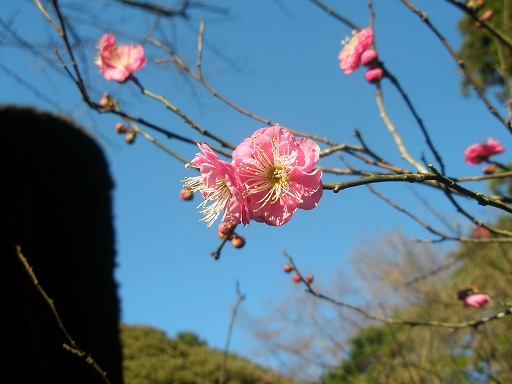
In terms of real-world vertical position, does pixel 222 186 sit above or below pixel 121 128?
below

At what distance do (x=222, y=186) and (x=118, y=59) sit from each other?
114 centimetres

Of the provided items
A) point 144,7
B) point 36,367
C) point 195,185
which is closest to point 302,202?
point 195,185

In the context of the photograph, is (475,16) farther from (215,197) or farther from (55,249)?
(55,249)

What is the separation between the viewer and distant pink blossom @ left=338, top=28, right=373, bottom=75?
159 centimetres

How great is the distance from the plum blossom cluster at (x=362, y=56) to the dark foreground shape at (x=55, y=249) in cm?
166

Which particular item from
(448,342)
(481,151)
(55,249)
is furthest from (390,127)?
(448,342)

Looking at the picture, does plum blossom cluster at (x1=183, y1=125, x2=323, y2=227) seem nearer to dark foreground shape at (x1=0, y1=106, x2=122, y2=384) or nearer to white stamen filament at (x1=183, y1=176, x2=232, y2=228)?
white stamen filament at (x1=183, y1=176, x2=232, y2=228)

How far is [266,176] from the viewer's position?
957mm

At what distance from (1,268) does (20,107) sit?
1.47m

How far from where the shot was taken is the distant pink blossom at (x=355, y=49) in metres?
1.59

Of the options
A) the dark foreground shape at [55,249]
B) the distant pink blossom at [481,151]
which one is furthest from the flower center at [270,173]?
the dark foreground shape at [55,249]

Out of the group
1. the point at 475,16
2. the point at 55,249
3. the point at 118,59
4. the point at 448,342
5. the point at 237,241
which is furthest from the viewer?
the point at 448,342

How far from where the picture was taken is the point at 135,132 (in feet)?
5.97

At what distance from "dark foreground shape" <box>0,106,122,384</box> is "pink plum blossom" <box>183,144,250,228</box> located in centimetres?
159
